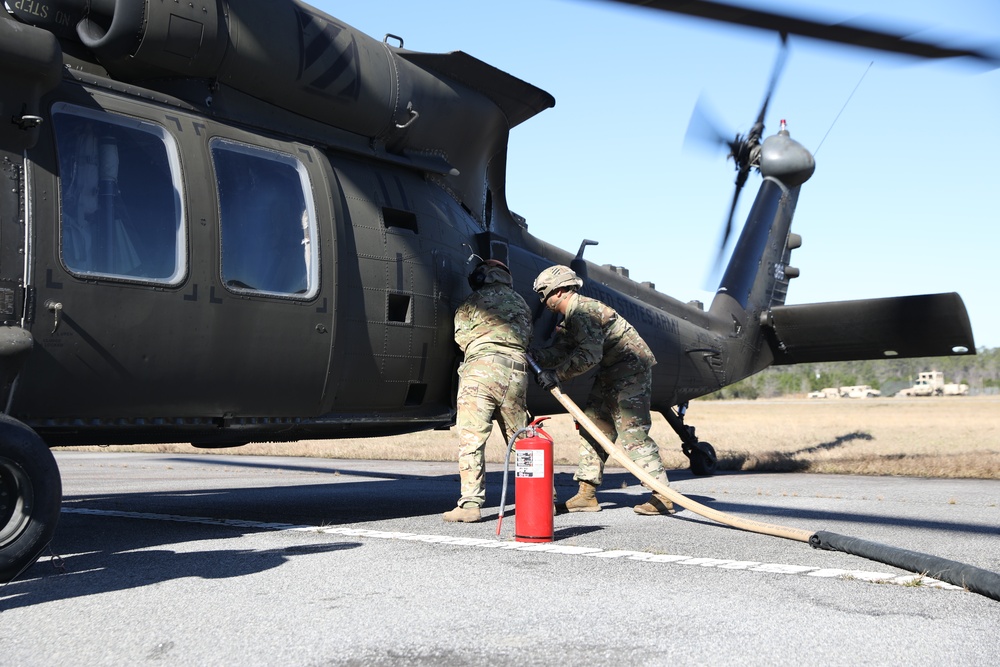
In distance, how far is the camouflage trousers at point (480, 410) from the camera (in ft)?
20.7

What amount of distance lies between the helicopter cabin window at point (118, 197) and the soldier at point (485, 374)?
216 centimetres

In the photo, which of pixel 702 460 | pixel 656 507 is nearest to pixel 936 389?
pixel 702 460

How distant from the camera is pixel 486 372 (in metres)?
6.50

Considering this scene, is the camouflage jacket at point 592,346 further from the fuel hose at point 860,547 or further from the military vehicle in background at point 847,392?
the military vehicle in background at point 847,392

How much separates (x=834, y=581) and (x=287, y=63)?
444 cm

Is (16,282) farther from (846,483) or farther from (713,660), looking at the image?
→ (846,483)

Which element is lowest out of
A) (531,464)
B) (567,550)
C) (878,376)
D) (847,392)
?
(567,550)

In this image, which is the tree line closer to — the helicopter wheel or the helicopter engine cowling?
the helicopter engine cowling

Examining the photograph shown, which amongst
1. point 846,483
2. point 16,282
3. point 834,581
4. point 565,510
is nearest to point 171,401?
point 16,282

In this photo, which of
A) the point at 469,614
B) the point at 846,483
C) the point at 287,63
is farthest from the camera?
the point at 846,483

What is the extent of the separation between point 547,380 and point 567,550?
1846 mm

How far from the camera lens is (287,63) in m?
5.96

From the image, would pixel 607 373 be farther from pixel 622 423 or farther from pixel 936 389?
pixel 936 389

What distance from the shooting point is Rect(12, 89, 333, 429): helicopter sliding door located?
478 centimetres
